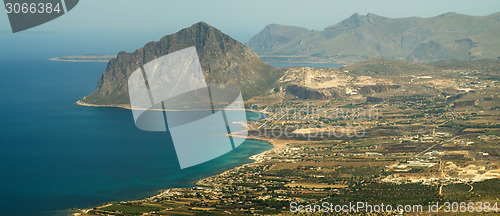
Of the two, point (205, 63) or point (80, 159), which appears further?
point (205, 63)

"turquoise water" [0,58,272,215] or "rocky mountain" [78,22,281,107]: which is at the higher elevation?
"rocky mountain" [78,22,281,107]

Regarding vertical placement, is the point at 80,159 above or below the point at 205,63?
below

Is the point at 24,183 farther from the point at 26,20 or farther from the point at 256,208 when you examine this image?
the point at 26,20

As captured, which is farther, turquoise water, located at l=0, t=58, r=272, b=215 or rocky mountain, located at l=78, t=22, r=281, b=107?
rocky mountain, located at l=78, t=22, r=281, b=107

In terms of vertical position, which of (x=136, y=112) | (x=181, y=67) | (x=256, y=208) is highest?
(x=181, y=67)

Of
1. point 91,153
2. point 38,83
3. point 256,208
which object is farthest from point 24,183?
point 38,83
